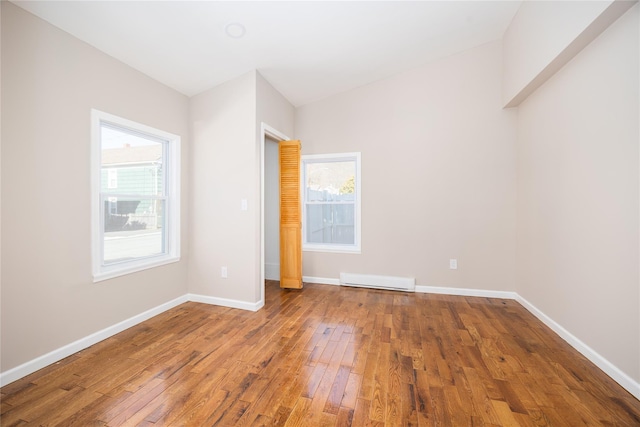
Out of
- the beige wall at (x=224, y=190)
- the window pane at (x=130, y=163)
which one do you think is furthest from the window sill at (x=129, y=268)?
the window pane at (x=130, y=163)

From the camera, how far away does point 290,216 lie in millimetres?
4105

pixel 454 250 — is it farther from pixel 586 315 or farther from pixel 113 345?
pixel 113 345

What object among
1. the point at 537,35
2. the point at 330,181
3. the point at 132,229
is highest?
the point at 537,35

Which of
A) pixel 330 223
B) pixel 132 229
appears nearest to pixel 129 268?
pixel 132 229

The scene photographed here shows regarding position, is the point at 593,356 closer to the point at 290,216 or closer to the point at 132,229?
the point at 290,216

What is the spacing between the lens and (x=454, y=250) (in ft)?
12.7

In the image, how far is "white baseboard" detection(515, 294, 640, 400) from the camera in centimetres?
184

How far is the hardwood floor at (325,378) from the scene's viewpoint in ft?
5.33

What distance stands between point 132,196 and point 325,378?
256 cm

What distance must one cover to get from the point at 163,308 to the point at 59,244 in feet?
4.35

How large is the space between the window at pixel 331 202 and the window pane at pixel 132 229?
2.08 m

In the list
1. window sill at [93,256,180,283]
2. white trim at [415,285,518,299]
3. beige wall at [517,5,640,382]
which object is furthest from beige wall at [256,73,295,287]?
beige wall at [517,5,640,382]

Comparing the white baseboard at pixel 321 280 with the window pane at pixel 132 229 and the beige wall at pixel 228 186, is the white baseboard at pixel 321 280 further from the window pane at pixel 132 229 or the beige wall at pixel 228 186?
the window pane at pixel 132 229

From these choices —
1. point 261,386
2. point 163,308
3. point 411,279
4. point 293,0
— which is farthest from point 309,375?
point 293,0
